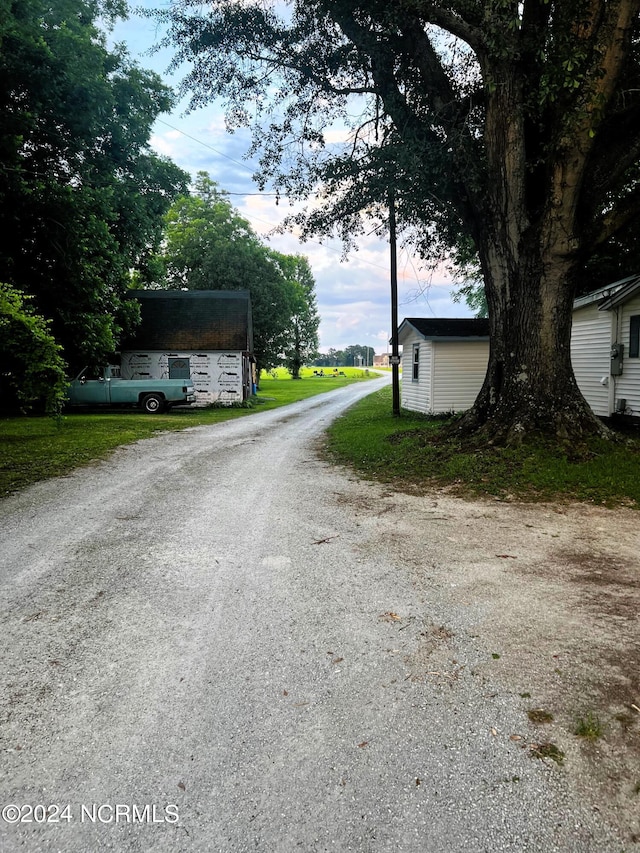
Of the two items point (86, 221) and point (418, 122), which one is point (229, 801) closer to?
point (418, 122)

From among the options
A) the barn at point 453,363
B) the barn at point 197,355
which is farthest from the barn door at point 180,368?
the barn at point 453,363

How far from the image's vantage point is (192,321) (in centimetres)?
2533

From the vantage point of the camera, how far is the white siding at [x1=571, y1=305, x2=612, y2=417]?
43.4ft

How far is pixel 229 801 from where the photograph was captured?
1.78 m

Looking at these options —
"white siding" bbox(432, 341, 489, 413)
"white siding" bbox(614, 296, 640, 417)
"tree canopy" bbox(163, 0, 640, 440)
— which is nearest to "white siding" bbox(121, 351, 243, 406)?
"white siding" bbox(432, 341, 489, 413)

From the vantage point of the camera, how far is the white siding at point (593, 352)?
13242mm

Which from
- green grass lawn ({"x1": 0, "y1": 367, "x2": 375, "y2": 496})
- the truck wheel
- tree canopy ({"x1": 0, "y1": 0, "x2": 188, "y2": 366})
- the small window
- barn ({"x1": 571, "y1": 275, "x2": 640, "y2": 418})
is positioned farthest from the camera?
the truck wheel

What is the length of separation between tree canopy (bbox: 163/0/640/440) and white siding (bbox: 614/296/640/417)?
367 centimetres

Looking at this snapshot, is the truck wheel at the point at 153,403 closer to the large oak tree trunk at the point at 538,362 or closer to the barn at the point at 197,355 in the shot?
the barn at the point at 197,355

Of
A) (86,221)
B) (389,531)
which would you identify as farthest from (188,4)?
(389,531)

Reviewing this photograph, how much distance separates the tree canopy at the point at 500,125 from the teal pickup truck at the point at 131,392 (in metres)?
11.0

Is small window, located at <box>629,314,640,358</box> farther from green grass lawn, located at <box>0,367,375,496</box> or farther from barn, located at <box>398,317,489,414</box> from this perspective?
green grass lawn, located at <box>0,367,375,496</box>

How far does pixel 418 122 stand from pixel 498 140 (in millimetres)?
1984

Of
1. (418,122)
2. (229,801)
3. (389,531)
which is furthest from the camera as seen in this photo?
(418,122)
